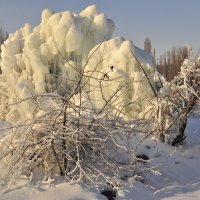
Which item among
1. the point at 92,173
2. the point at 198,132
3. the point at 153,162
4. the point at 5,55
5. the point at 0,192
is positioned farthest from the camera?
the point at 5,55

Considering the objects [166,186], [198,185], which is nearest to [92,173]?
[166,186]

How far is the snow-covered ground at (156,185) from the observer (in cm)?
419

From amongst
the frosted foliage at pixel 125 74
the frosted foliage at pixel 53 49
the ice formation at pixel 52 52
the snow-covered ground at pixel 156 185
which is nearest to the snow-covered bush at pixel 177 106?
the snow-covered ground at pixel 156 185

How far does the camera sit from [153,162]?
5.44m

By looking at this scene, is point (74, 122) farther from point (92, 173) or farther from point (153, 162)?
point (153, 162)

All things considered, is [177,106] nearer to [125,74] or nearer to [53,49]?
[125,74]

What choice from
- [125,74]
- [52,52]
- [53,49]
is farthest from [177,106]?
[52,52]

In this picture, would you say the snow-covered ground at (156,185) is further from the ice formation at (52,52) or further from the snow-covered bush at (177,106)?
the ice formation at (52,52)

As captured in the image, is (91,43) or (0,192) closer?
(0,192)

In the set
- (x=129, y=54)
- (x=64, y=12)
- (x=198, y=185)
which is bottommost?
(x=198, y=185)

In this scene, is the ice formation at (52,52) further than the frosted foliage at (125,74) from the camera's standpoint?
Yes

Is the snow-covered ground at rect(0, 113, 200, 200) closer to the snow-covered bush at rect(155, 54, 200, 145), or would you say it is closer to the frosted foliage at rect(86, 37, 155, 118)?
the snow-covered bush at rect(155, 54, 200, 145)

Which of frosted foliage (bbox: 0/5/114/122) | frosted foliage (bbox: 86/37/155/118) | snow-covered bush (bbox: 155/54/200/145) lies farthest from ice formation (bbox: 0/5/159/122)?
snow-covered bush (bbox: 155/54/200/145)

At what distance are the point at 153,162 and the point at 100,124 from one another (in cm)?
99
